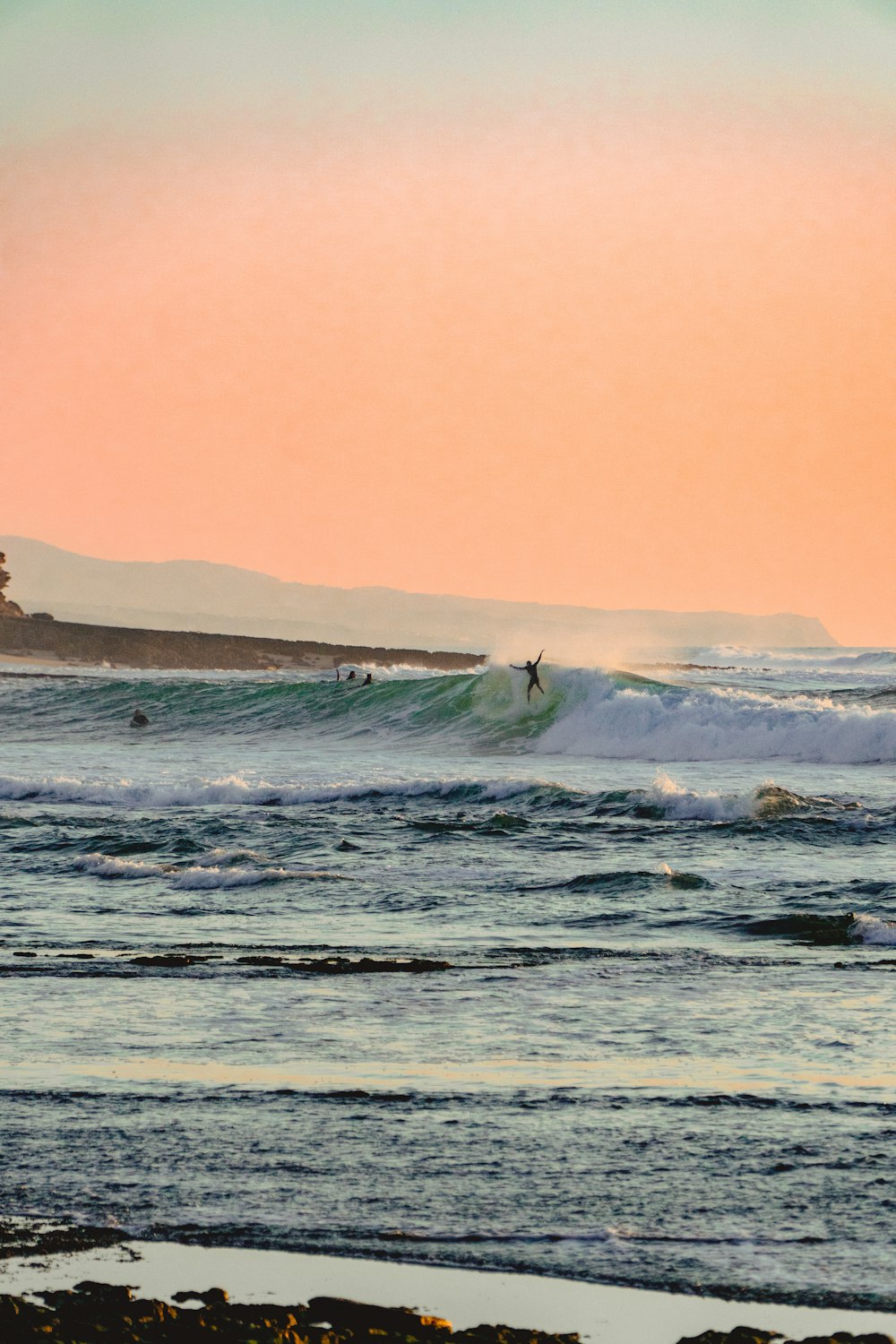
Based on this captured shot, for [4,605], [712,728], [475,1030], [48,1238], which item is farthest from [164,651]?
[48,1238]

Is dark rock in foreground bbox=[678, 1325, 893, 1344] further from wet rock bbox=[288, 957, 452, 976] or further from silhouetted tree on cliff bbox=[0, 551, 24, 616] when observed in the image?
silhouetted tree on cliff bbox=[0, 551, 24, 616]

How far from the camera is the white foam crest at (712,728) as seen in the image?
97.3 feet

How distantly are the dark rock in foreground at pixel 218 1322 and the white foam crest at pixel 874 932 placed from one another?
22.8 feet

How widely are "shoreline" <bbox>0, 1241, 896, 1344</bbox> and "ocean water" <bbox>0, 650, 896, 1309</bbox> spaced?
0.09 metres

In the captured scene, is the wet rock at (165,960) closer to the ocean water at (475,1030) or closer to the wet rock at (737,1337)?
the ocean water at (475,1030)

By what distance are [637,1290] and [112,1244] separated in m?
1.69

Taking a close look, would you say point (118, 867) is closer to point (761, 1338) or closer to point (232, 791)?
point (232, 791)

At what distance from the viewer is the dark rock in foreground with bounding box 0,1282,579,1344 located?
400 centimetres

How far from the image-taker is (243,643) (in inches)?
3848

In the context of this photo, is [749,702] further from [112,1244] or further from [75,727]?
[112,1244]

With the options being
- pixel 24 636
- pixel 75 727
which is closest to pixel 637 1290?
pixel 75 727

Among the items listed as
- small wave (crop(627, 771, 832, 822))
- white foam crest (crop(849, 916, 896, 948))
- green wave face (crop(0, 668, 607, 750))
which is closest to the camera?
white foam crest (crop(849, 916, 896, 948))

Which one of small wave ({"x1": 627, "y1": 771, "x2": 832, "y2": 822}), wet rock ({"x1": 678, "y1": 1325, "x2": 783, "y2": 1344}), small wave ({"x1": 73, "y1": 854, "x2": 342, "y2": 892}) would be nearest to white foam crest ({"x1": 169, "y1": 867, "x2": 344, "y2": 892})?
small wave ({"x1": 73, "y1": 854, "x2": 342, "y2": 892})

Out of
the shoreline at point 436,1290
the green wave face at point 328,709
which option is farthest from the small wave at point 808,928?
the green wave face at point 328,709
